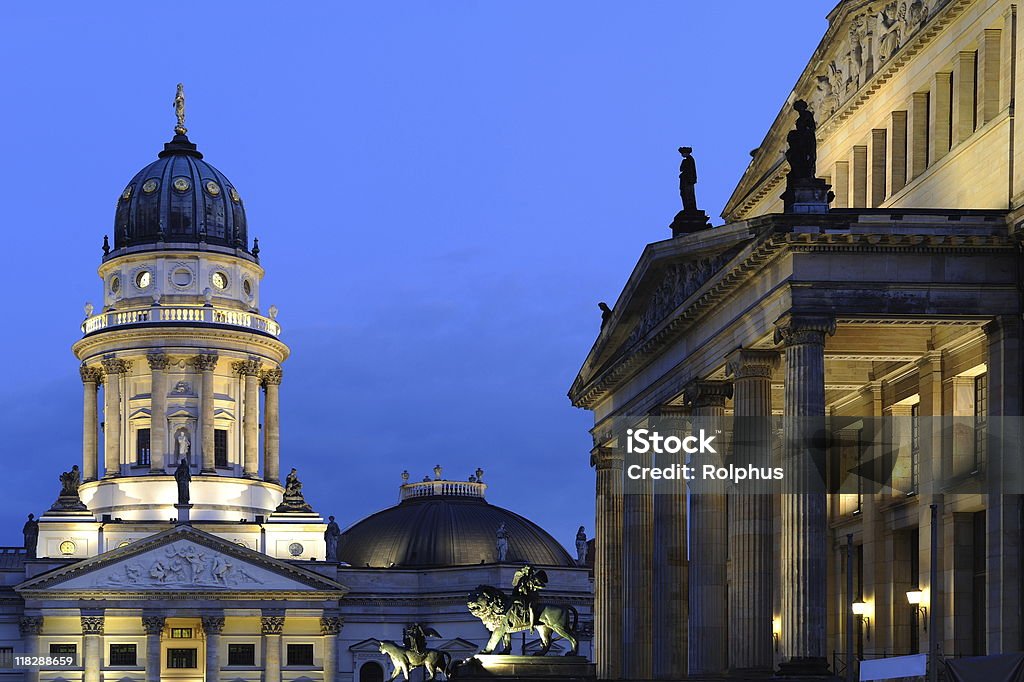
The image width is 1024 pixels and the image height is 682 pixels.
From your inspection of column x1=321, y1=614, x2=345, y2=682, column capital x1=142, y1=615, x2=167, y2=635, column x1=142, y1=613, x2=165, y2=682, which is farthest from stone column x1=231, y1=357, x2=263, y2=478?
column x1=142, y1=613, x2=165, y2=682

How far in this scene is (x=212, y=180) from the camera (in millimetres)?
155500

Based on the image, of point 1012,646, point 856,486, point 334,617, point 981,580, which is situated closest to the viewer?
point 1012,646

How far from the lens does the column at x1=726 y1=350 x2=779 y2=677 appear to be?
179 ft

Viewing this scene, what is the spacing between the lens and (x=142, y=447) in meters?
153

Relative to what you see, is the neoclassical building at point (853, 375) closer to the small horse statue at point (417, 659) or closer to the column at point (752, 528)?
the column at point (752, 528)

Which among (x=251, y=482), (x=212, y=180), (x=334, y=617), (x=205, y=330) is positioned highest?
(x=212, y=180)

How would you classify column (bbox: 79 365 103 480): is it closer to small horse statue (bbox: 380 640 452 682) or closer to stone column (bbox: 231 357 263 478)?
stone column (bbox: 231 357 263 478)

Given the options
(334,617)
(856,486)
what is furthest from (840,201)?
(334,617)

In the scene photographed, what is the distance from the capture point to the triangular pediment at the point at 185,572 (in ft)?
474

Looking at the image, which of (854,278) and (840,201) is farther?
(840,201)

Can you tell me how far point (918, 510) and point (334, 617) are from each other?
9327cm

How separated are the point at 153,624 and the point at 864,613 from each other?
296ft

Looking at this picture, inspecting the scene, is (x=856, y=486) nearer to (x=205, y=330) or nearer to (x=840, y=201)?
(x=840, y=201)

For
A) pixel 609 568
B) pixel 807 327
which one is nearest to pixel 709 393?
pixel 807 327
